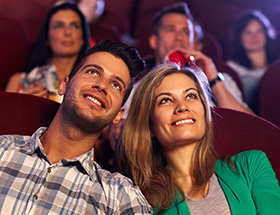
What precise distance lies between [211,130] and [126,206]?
20 cm

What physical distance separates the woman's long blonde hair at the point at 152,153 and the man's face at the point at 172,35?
39 centimetres

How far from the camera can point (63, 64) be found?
109cm

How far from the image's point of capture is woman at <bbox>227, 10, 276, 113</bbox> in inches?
52.5

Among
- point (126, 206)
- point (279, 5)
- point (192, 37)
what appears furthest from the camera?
point (279, 5)

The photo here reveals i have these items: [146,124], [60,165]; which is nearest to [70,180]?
[60,165]

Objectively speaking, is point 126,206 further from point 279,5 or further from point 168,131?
point 279,5

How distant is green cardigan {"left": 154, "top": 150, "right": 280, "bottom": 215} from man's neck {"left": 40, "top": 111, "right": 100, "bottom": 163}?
159 mm

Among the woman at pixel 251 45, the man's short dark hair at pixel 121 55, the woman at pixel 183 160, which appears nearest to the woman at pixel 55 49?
the man's short dark hair at pixel 121 55

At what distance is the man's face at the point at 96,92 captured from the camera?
0.62 m

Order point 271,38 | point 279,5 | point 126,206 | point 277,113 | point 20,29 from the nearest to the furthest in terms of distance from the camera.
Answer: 1. point 126,206
2. point 277,113
3. point 20,29
4. point 271,38
5. point 279,5

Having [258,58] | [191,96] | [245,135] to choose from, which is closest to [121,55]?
[191,96]

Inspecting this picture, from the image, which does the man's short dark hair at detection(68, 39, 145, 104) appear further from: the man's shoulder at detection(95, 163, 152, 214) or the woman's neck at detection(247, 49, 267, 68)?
the woman's neck at detection(247, 49, 267, 68)

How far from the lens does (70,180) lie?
0.58 m

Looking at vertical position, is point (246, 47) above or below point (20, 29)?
above
